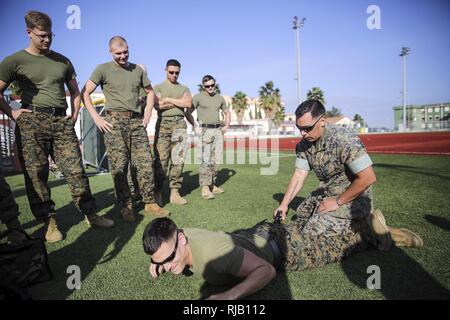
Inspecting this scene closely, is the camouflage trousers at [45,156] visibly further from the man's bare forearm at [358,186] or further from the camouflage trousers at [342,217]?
the man's bare forearm at [358,186]

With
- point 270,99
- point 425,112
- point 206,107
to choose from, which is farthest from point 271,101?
point 425,112

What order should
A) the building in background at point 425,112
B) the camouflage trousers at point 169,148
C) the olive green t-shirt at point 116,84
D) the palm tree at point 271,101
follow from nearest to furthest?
the olive green t-shirt at point 116,84, the camouflage trousers at point 169,148, the palm tree at point 271,101, the building in background at point 425,112

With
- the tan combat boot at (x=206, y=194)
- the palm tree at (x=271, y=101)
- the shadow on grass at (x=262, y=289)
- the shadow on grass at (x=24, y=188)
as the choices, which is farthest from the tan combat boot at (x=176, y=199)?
the palm tree at (x=271, y=101)

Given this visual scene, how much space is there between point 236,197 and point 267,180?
209 centimetres

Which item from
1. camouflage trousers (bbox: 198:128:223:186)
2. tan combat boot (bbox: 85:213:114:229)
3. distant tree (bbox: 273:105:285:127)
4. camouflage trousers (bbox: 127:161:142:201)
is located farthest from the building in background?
tan combat boot (bbox: 85:213:114:229)

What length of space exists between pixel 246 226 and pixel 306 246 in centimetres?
126

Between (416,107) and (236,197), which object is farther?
(416,107)

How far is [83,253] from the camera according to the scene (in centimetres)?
306

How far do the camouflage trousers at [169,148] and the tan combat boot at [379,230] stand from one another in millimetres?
3361

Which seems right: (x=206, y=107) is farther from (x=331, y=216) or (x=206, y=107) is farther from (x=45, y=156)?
(x=331, y=216)

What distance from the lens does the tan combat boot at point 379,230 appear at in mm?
2803

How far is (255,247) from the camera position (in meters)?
2.26
